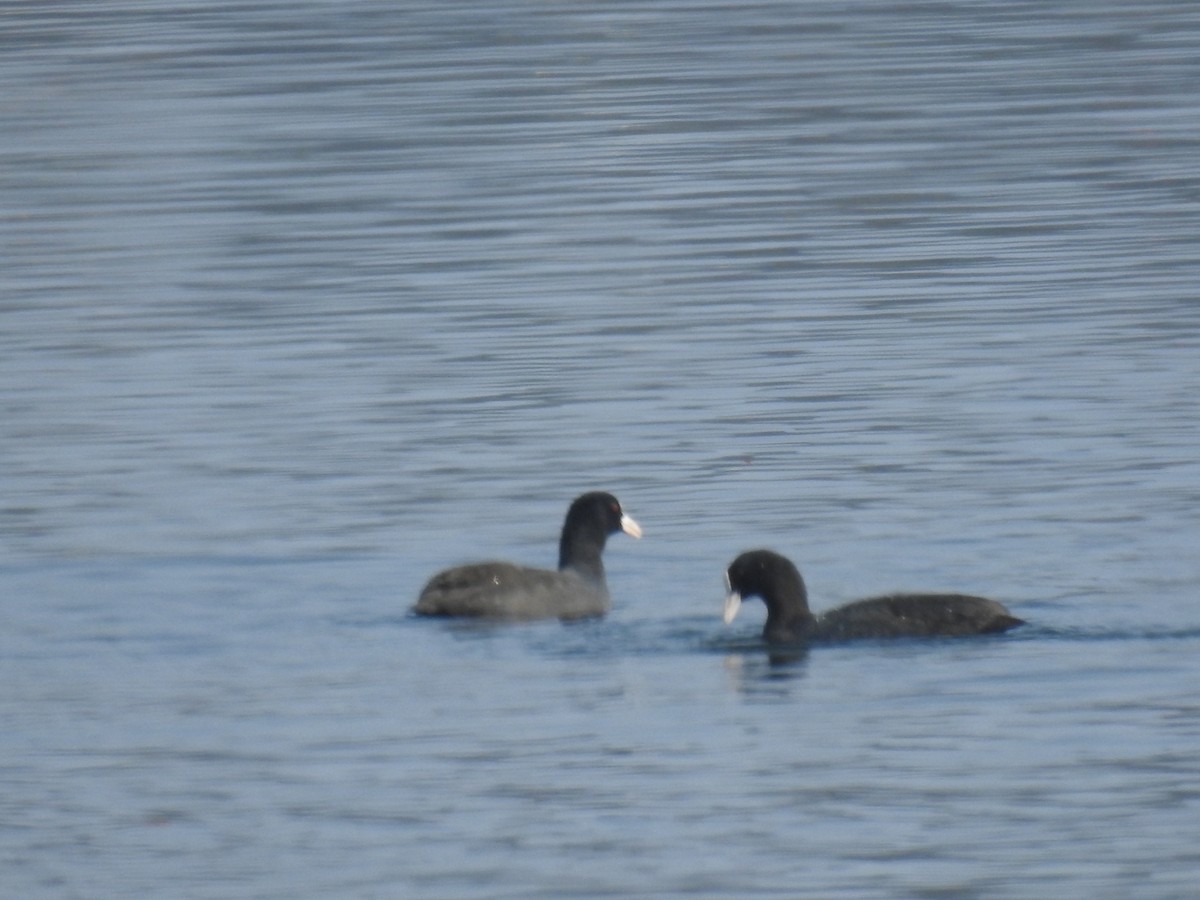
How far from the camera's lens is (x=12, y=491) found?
17094 millimetres

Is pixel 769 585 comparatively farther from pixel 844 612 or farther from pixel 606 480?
pixel 606 480

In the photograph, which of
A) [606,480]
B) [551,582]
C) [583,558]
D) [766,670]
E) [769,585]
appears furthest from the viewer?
[606,480]

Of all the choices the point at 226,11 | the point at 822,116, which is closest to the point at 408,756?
the point at 822,116

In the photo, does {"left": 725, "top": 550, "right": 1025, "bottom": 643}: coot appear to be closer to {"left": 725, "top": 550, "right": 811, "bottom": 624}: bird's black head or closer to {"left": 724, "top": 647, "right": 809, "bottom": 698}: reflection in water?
{"left": 725, "top": 550, "right": 811, "bottom": 624}: bird's black head

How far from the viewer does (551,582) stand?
14.3m

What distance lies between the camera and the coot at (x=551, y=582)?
13695mm

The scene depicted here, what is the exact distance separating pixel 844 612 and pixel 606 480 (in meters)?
3.68

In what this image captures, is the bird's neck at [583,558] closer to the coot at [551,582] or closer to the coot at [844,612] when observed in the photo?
the coot at [551,582]

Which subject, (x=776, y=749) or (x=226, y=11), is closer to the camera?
(x=776, y=749)

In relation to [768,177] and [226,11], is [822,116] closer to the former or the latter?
[768,177]

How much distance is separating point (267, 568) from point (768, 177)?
589 inches

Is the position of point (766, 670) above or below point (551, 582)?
below

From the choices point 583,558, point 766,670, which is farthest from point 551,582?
point 766,670

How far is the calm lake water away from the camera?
10.5m
